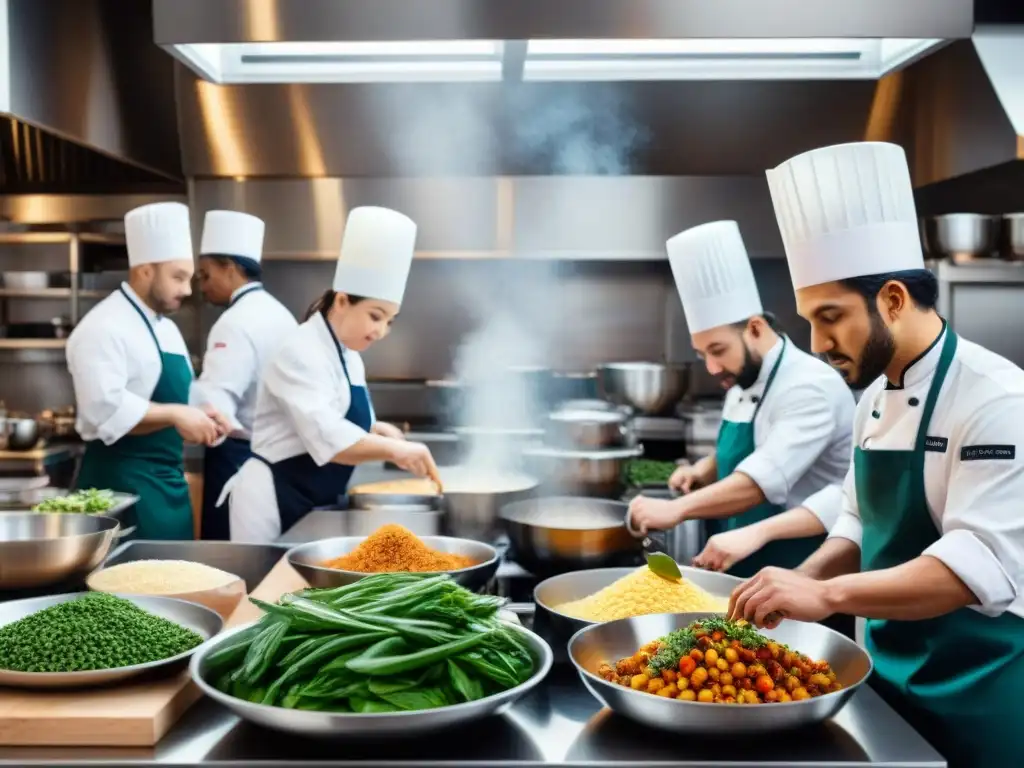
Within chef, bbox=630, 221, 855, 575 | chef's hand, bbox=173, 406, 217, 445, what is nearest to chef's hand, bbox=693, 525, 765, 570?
chef, bbox=630, 221, 855, 575

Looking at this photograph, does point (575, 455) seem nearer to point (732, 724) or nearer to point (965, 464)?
point (965, 464)

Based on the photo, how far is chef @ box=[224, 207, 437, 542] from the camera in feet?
10.5

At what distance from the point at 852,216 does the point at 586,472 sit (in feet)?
4.32

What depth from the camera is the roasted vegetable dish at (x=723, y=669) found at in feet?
4.40

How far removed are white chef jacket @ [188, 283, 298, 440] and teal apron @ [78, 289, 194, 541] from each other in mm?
254

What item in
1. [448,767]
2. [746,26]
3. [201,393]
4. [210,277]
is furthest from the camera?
[210,277]

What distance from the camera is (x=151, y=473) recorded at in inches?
151

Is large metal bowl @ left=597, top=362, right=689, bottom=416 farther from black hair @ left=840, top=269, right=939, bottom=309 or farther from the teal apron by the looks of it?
black hair @ left=840, top=269, right=939, bottom=309

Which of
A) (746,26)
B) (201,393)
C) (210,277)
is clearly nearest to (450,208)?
(210,277)

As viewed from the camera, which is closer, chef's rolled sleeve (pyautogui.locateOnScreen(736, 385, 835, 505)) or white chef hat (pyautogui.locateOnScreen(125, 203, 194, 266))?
chef's rolled sleeve (pyautogui.locateOnScreen(736, 385, 835, 505))

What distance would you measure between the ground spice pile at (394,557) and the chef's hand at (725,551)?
547mm

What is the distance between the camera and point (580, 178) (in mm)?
5352

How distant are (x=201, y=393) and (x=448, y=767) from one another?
10.5 ft

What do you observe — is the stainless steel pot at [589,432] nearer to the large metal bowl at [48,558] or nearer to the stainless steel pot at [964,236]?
the large metal bowl at [48,558]
